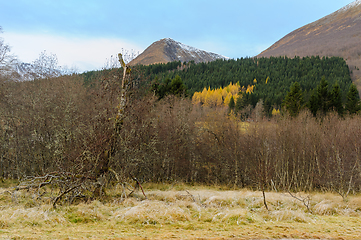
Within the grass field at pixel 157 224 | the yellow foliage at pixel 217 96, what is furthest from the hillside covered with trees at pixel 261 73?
the grass field at pixel 157 224

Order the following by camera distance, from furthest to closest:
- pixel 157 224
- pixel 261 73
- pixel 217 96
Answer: pixel 261 73, pixel 217 96, pixel 157 224

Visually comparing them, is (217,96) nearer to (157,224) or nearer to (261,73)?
(261,73)

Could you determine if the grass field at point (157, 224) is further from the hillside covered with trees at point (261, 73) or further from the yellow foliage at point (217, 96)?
the hillside covered with trees at point (261, 73)

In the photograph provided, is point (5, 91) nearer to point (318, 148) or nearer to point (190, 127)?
point (190, 127)

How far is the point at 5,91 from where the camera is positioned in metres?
19.3

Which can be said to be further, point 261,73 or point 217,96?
point 261,73

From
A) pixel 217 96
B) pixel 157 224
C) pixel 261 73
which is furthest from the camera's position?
pixel 261 73

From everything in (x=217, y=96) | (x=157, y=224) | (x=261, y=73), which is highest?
(x=261, y=73)

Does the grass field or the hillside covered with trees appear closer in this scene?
Answer: the grass field

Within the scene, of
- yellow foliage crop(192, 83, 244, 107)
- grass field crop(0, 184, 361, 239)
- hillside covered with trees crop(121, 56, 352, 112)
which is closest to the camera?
grass field crop(0, 184, 361, 239)

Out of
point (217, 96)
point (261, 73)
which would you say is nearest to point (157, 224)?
point (217, 96)

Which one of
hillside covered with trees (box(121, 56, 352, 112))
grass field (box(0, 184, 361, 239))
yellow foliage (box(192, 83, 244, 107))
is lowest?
grass field (box(0, 184, 361, 239))

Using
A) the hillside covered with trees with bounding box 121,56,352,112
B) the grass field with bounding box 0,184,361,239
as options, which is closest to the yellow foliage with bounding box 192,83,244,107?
the hillside covered with trees with bounding box 121,56,352,112

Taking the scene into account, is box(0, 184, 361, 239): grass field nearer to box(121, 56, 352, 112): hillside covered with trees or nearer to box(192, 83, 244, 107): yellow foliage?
box(192, 83, 244, 107): yellow foliage
